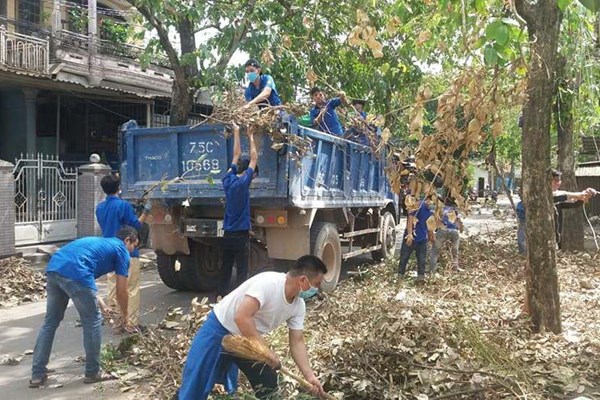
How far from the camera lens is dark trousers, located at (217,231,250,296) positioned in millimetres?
6273

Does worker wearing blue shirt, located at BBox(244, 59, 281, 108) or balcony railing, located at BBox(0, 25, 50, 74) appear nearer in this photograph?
worker wearing blue shirt, located at BBox(244, 59, 281, 108)

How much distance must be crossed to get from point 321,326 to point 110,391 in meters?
1.92

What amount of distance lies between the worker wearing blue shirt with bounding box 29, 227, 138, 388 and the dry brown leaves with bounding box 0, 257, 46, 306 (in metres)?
3.26

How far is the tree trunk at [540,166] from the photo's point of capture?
15.4ft

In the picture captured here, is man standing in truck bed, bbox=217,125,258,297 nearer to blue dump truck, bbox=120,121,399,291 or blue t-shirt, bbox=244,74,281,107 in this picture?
blue dump truck, bbox=120,121,399,291

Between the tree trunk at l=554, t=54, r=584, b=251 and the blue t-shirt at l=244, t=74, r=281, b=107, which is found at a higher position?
the blue t-shirt at l=244, t=74, r=281, b=107

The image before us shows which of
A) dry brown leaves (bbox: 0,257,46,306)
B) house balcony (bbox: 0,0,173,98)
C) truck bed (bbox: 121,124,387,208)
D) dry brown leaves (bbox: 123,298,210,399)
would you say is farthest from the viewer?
house balcony (bbox: 0,0,173,98)

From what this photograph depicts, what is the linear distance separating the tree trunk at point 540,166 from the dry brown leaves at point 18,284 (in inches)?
240

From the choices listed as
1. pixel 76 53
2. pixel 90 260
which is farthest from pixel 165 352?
pixel 76 53

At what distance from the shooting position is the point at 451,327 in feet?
14.5

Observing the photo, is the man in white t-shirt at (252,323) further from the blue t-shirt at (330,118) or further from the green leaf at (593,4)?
the blue t-shirt at (330,118)

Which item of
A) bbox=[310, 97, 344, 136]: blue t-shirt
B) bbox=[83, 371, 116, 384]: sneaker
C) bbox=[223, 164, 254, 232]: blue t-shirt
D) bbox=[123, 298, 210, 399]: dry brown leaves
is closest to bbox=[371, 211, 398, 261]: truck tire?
bbox=[310, 97, 344, 136]: blue t-shirt

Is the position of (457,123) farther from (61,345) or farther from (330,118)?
(61,345)

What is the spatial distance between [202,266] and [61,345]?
2.48 metres
